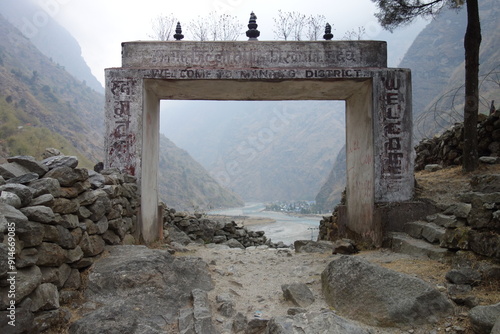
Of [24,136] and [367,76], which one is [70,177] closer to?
[367,76]

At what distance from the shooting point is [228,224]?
36.4ft

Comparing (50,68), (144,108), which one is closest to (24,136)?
(144,108)

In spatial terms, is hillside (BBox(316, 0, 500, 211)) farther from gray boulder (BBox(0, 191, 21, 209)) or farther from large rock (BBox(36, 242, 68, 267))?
gray boulder (BBox(0, 191, 21, 209))

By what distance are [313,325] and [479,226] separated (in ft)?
6.77

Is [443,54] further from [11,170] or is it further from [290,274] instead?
[11,170]

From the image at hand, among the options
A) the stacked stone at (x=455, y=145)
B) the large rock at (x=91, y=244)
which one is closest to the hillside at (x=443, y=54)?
the stacked stone at (x=455, y=145)

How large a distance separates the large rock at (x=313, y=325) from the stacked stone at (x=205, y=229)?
255 inches

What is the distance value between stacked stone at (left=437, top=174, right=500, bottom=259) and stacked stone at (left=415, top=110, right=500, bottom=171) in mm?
5251

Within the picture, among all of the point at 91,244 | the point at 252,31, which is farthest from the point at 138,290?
the point at 252,31

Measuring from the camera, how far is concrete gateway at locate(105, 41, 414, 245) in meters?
6.38

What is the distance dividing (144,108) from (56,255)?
3.74m

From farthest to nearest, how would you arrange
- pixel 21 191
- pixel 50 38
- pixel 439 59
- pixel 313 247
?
pixel 50 38, pixel 439 59, pixel 313 247, pixel 21 191

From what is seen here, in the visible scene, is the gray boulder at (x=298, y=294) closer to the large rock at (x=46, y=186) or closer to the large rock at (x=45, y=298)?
the large rock at (x=45, y=298)

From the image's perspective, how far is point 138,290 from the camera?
376 cm
